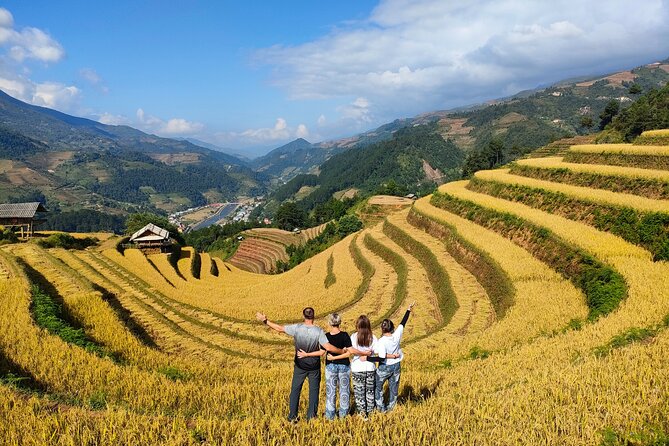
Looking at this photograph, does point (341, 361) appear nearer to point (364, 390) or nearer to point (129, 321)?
point (364, 390)

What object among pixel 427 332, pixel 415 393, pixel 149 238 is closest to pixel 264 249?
pixel 149 238

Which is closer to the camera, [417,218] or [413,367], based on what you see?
[413,367]

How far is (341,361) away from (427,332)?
1117cm

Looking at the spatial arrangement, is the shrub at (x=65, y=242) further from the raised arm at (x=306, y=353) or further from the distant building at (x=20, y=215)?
the raised arm at (x=306, y=353)

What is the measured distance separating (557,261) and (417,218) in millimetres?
18783

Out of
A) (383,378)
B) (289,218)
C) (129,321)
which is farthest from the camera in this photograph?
(289,218)

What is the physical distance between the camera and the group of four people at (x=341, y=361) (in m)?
7.30

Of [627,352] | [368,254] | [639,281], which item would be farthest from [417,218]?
[627,352]

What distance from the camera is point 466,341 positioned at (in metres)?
14.2

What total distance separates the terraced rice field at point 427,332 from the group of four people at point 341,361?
2.81 feet

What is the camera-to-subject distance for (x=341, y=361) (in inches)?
293

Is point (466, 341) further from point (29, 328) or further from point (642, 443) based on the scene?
point (29, 328)

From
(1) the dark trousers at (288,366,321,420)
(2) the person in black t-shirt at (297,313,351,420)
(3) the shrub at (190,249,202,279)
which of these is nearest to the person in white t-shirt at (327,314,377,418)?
(2) the person in black t-shirt at (297,313,351,420)

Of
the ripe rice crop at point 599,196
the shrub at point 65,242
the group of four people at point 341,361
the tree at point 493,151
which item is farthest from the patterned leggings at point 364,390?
the tree at point 493,151
